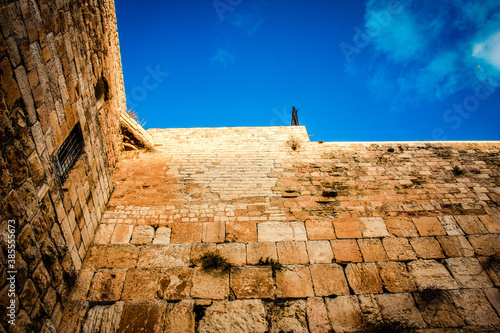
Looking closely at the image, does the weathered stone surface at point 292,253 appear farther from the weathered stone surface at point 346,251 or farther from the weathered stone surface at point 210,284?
the weathered stone surface at point 210,284

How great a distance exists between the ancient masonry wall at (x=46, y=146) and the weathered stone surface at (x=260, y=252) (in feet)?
9.16

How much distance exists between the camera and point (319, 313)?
12.9ft

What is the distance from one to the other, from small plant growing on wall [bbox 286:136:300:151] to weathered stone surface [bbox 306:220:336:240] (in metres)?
2.36

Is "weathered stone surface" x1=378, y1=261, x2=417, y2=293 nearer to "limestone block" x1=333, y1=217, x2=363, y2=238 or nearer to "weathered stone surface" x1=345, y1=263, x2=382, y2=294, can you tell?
"weathered stone surface" x1=345, y1=263, x2=382, y2=294

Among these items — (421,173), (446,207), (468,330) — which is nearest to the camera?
(468,330)

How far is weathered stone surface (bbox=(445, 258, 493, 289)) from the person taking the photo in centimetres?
432

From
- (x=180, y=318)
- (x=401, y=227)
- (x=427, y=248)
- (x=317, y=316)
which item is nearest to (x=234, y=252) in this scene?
(x=180, y=318)

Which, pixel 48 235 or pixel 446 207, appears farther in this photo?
pixel 446 207

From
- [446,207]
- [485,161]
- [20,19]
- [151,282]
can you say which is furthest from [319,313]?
[485,161]

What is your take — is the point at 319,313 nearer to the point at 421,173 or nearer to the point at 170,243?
the point at 170,243

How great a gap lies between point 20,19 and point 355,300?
568cm

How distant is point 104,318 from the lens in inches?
148

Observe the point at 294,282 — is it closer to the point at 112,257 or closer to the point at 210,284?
the point at 210,284

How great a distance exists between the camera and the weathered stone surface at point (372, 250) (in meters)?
4.54
